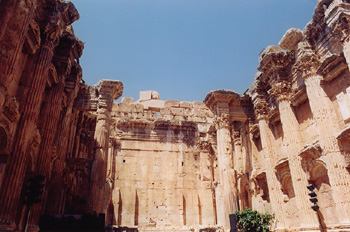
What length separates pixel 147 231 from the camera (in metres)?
19.4

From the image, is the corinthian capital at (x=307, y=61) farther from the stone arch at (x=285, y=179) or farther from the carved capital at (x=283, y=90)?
the stone arch at (x=285, y=179)

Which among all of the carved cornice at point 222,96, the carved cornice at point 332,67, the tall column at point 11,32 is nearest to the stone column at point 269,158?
the carved cornice at point 222,96

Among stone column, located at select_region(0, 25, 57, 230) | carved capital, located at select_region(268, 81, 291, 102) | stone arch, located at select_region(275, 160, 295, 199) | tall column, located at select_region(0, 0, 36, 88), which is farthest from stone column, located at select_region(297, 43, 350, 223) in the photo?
tall column, located at select_region(0, 0, 36, 88)

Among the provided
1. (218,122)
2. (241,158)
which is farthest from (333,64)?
(241,158)

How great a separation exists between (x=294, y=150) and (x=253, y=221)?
3834 millimetres

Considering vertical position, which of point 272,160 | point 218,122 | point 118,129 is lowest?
point 272,160

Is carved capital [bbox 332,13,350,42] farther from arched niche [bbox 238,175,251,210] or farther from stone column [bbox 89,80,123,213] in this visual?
stone column [bbox 89,80,123,213]

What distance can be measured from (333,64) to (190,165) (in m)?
13.8

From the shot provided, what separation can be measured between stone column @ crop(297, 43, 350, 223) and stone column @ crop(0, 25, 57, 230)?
34.8 feet

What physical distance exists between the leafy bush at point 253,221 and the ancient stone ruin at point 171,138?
0.63m

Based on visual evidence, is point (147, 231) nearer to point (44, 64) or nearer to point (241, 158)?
point (241, 158)

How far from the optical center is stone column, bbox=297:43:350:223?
9984mm

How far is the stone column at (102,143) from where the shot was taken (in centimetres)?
1362

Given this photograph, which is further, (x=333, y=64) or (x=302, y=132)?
(x=302, y=132)
